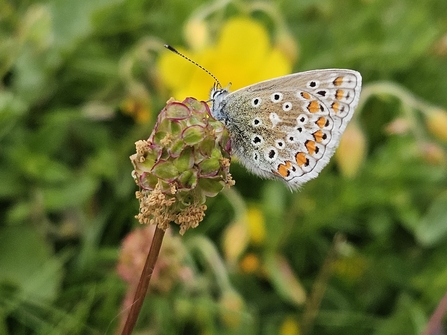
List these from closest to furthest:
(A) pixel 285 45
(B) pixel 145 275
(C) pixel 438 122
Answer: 1. (B) pixel 145 275
2. (C) pixel 438 122
3. (A) pixel 285 45

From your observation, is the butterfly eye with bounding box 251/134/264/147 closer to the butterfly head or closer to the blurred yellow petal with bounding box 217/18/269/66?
the butterfly head

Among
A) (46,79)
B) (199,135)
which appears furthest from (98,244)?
(199,135)

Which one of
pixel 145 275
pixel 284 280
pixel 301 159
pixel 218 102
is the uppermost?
pixel 218 102

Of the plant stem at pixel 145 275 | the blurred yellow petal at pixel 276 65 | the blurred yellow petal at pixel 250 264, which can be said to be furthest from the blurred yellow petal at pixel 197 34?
the plant stem at pixel 145 275

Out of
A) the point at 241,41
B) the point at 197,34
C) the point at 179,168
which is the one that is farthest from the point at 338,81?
the point at 241,41

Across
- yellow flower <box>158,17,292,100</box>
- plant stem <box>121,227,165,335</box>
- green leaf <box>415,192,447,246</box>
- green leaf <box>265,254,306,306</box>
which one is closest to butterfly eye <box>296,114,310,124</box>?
plant stem <box>121,227,165,335</box>

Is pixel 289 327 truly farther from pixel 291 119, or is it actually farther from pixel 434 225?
pixel 291 119

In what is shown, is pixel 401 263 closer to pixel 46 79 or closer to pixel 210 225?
pixel 210 225
